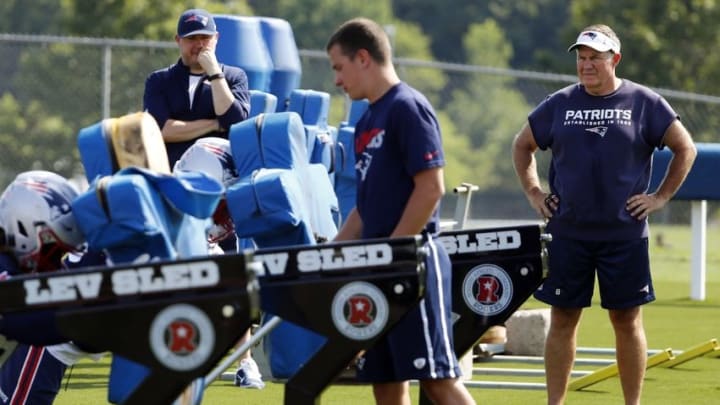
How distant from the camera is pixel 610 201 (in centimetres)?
760

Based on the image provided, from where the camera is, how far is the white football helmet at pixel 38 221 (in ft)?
19.1

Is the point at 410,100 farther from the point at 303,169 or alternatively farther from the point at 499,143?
the point at 499,143

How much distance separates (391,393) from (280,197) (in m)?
0.95

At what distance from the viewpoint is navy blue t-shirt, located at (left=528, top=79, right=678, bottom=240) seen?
7.60 m

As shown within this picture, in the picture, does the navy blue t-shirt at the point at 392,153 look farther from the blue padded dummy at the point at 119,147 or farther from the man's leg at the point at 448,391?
the blue padded dummy at the point at 119,147

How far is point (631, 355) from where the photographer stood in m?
7.68

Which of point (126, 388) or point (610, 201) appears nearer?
point (126, 388)

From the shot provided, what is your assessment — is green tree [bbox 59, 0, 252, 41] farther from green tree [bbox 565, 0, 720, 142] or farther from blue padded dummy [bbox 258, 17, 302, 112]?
A: blue padded dummy [bbox 258, 17, 302, 112]

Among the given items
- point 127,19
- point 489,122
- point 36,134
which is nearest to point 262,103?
point 36,134

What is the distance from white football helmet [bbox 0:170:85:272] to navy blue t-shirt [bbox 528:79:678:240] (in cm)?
260

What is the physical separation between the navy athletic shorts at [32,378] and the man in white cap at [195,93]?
2201 millimetres

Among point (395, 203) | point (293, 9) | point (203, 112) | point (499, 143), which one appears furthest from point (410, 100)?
point (293, 9)

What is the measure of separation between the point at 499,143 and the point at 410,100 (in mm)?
26664

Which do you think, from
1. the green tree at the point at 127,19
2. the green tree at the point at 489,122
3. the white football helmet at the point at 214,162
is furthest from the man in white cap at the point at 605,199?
the green tree at the point at 127,19
